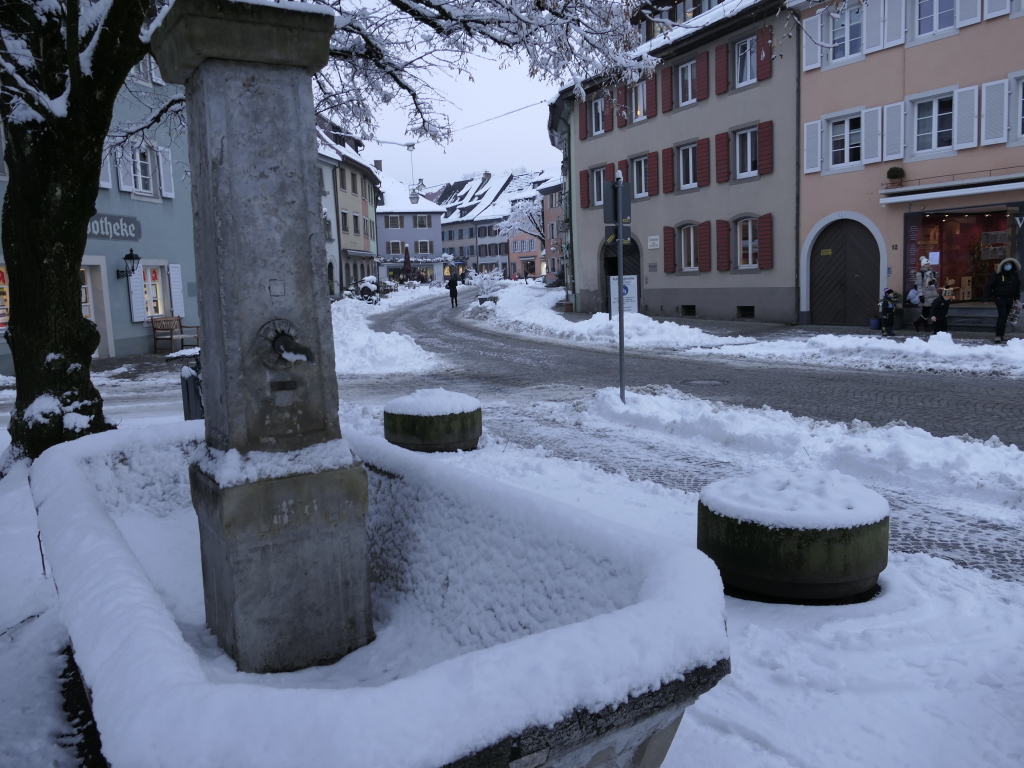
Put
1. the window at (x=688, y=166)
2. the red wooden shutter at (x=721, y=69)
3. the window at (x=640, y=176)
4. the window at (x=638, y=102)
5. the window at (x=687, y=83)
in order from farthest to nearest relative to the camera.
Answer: the window at (x=640, y=176) < the window at (x=638, y=102) < the window at (x=688, y=166) < the window at (x=687, y=83) < the red wooden shutter at (x=721, y=69)

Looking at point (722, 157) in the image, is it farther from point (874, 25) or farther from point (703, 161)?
point (874, 25)

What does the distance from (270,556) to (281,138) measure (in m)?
1.48

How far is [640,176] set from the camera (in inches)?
1119

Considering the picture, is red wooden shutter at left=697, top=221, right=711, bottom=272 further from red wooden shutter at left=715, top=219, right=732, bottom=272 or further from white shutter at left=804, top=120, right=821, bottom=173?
white shutter at left=804, top=120, right=821, bottom=173

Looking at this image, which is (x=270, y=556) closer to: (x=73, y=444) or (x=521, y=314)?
(x=73, y=444)

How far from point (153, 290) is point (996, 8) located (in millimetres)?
20475

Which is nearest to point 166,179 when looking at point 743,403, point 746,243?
point 746,243

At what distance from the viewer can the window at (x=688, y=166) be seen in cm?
2611

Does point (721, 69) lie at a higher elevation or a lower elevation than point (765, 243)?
higher

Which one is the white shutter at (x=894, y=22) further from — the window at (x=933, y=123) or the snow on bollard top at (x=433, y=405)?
the snow on bollard top at (x=433, y=405)

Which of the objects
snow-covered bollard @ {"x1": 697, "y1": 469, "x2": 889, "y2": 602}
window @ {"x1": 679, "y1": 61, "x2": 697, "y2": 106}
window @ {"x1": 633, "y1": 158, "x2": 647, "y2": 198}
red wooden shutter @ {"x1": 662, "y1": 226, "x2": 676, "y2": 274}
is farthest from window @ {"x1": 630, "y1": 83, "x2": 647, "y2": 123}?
snow-covered bollard @ {"x1": 697, "y1": 469, "x2": 889, "y2": 602}

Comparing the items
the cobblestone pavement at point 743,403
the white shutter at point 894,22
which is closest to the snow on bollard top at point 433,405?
the cobblestone pavement at point 743,403

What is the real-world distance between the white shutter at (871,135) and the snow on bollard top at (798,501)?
18.3 meters

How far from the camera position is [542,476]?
668 centimetres
